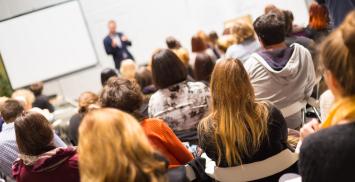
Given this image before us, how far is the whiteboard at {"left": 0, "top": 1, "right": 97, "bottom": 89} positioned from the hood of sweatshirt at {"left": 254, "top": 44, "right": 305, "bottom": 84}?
6.20 meters

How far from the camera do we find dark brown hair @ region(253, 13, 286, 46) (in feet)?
10.5

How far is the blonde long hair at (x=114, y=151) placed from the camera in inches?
59.6

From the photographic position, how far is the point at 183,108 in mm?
3191

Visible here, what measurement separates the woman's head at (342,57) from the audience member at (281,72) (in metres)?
1.63

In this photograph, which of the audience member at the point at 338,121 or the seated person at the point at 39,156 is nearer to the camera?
the audience member at the point at 338,121

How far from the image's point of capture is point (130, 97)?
8.05ft

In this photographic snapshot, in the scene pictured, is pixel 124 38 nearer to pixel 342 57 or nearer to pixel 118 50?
pixel 118 50

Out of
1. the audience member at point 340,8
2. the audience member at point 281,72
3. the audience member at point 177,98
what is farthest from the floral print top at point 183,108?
the audience member at point 340,8

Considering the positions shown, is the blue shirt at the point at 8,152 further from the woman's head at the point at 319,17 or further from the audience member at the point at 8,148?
the woman's head at the point at 319,17

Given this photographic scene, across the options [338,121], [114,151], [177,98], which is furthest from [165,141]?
[338,121]

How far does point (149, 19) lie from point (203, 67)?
5.14 metres

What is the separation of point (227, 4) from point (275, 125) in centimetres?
704

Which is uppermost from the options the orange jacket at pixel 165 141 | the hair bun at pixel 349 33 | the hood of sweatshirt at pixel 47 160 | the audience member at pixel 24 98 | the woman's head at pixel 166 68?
the hair bun at pixel 349 33

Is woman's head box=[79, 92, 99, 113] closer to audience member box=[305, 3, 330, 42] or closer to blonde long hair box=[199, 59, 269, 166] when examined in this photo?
blonde long hair box=[199, 59, 269, 166]
